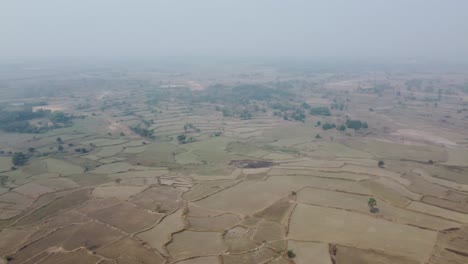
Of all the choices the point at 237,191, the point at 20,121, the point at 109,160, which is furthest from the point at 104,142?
the point at 237,191

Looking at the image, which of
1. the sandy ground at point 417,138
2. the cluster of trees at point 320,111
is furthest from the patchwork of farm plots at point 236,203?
the cluster of trees at point 320,111

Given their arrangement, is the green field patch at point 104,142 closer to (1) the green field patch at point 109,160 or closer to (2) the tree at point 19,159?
(1) the green field patch at point 109,160

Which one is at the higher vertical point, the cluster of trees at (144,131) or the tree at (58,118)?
the tree at (58,118)

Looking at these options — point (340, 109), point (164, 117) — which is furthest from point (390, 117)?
point (164, 117)

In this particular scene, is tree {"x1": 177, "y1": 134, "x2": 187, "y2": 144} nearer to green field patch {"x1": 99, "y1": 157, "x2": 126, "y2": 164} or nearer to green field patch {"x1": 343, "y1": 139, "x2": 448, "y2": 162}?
green field patch {"x1": 99, "y1": 157, "x2": 126, "y2": 164}

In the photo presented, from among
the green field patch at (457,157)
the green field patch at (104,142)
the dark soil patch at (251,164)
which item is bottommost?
the green field patch at (104,142)

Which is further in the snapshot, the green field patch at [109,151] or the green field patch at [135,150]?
the green field patch at [135,150]

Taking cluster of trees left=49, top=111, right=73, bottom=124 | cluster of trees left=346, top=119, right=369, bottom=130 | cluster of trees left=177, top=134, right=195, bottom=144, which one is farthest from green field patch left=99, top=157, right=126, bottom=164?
cluster of trees left=346, top=119, right=369, bottom=130

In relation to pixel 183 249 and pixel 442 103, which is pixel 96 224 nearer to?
pixel 183 249

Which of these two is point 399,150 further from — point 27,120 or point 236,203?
point 27,120
